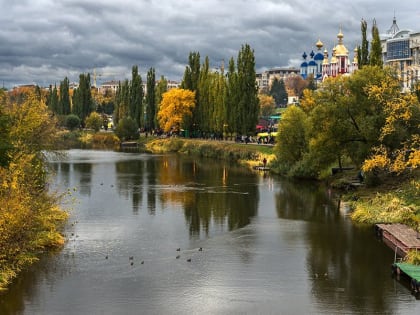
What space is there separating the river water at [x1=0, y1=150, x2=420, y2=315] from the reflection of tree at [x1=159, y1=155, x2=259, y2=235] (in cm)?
15

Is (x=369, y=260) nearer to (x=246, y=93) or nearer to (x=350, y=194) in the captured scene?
(x=350, y=194)

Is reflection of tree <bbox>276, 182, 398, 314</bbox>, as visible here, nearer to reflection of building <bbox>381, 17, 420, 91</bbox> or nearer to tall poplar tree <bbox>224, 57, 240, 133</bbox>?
tall poplar tree <bbox>224, 57, 240, 133</bbox>

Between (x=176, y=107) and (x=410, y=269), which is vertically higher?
(x=176, y=107)

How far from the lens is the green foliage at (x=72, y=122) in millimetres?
124188

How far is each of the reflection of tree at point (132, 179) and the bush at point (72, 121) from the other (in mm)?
56889

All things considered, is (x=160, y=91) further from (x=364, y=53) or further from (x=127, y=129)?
(x=364, y=53)

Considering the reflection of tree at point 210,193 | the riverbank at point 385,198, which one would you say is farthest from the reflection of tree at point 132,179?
the riverbank at point 385,198

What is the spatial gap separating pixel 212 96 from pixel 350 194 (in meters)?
49.6

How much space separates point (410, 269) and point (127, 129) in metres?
Answer: 87.8

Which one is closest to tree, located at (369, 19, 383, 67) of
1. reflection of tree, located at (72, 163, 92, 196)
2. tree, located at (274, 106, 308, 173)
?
tree, located at (274, 106, 308, 173)

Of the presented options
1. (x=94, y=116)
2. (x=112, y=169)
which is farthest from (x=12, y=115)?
(x=94, y=116)

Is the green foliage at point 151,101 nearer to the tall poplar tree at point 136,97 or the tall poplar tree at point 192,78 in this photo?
the tall poplar tree at point 136,97

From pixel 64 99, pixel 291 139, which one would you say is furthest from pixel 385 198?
pixel 64 99

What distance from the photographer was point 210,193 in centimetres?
4522
